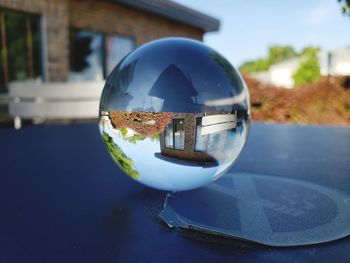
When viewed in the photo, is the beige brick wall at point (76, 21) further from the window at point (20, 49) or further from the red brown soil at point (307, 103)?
the red brown soil at point (307, 103)

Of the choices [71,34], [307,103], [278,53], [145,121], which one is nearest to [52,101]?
[71,34]

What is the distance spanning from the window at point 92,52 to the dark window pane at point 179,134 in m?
8.81

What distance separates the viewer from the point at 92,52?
9953 millimetres

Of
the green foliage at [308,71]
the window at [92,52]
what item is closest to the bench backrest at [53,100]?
the window at [92,52]

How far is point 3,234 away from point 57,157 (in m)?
1.39

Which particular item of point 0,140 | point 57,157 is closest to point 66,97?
point 0,140

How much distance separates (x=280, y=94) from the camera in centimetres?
966

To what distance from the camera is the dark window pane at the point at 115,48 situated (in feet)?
34.1

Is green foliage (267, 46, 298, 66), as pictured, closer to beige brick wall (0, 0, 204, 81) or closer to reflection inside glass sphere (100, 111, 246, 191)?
beige brick wall (0, 0, 204, 81)

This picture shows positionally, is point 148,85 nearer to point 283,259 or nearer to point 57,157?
point 283,259

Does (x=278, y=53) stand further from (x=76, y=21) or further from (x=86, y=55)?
(x=76, y=21)

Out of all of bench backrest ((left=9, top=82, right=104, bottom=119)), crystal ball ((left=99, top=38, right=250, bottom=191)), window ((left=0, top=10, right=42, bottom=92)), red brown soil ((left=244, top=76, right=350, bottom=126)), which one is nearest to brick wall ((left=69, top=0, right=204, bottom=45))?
window ((left=0, top=10, right=42, bottom=92))

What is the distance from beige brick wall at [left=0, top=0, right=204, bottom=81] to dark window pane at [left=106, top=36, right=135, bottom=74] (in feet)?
0.68

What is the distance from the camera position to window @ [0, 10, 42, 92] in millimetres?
8164
